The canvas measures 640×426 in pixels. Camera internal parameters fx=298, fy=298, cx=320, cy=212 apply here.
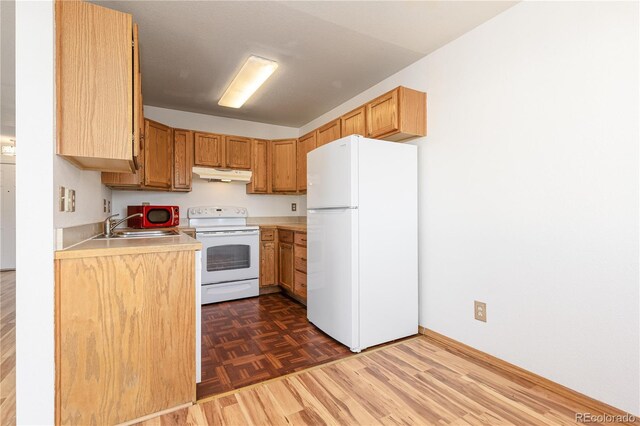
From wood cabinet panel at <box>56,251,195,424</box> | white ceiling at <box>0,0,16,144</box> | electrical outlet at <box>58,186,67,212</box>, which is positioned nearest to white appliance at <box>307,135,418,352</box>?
wood cabinet panel at <box>56,251,195,424</box>

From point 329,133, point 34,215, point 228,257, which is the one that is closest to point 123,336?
point 34,215

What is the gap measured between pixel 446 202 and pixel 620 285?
1111 mm

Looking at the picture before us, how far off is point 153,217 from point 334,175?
7.25ft

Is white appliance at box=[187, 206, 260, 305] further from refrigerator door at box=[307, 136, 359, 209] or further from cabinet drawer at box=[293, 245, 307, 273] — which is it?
refrigerator door at box=[307, 136, 359, 209]

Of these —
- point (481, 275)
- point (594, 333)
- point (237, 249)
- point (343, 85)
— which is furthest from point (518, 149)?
point (237, 249)

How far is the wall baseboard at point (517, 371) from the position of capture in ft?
5.07

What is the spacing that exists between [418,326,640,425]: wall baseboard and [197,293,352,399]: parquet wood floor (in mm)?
773

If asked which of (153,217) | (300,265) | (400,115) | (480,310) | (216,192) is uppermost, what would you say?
(400,115)

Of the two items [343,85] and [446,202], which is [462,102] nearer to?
[446,202]

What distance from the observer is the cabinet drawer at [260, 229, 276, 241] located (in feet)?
12.7

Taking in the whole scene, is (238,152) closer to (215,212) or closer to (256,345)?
(215,212)

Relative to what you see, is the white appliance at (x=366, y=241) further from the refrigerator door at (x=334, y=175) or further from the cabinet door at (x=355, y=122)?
the cabinet door at (x=355, y=122)

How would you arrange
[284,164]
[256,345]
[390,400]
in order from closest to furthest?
[390,400], [256,345], [284,164]

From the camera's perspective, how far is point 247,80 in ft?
9.47
